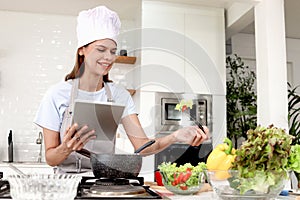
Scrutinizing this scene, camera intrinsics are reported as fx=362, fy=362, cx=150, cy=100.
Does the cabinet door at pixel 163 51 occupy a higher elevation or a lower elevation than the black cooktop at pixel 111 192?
higher

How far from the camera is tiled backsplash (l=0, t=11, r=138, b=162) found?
346cm

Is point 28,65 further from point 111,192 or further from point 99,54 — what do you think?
point 111,192

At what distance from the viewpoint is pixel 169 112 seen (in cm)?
326

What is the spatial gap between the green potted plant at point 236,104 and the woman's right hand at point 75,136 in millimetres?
2328

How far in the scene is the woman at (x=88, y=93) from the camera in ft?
5.06

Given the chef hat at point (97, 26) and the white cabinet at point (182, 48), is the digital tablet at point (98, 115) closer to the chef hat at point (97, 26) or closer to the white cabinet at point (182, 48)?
the chef hat at point (97, 26)

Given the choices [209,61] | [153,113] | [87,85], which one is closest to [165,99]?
[153,113]

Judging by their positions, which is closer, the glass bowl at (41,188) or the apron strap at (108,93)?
the glass bowl at (41,188)

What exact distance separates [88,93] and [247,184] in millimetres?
1031

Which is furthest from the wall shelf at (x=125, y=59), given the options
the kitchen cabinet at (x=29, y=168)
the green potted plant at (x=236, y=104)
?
the kitchen cabinet at (x=29, y=168)

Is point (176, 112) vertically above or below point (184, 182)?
above

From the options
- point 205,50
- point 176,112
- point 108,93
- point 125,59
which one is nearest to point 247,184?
point 108,93

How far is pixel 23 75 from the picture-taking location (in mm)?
3541

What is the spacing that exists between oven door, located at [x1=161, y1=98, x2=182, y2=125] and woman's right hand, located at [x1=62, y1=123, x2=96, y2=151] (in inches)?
72.5
